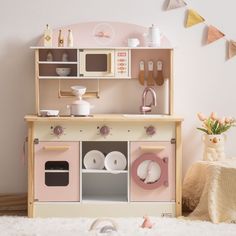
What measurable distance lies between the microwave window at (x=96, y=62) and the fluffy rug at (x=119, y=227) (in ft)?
3.24

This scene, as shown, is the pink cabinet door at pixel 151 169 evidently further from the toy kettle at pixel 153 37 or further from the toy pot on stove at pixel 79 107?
the toy kettle at pixel 153 37

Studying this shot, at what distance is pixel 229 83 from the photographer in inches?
149

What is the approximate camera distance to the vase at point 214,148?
11.7 feet

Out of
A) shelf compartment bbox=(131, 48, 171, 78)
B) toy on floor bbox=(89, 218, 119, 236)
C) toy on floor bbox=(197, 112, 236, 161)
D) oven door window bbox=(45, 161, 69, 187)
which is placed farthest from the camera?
shelf compartment bbox=(131, 48, 171, 78)

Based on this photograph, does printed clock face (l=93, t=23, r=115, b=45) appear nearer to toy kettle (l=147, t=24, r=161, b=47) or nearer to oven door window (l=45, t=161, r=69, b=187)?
toy kettle (l=147, t=24, r=161, b=47)

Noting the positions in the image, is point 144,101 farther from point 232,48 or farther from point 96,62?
point 232,48

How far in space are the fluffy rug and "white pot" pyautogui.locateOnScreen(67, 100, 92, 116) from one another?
2.14ft

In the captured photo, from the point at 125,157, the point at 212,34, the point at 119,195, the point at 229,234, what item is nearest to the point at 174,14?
the point at 212,34

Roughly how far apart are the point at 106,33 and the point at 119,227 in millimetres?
1298

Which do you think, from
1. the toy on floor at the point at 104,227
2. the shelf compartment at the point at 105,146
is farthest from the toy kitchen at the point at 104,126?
the toy on floor at the point at 104,227

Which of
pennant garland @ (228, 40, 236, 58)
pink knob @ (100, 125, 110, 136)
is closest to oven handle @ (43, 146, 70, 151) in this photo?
pink knob @ (100, 125, 110, 136)

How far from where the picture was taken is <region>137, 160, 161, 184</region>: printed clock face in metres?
3.44

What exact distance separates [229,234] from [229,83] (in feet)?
3.86

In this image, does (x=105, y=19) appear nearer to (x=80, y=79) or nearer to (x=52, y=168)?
(x=80, y=79)
